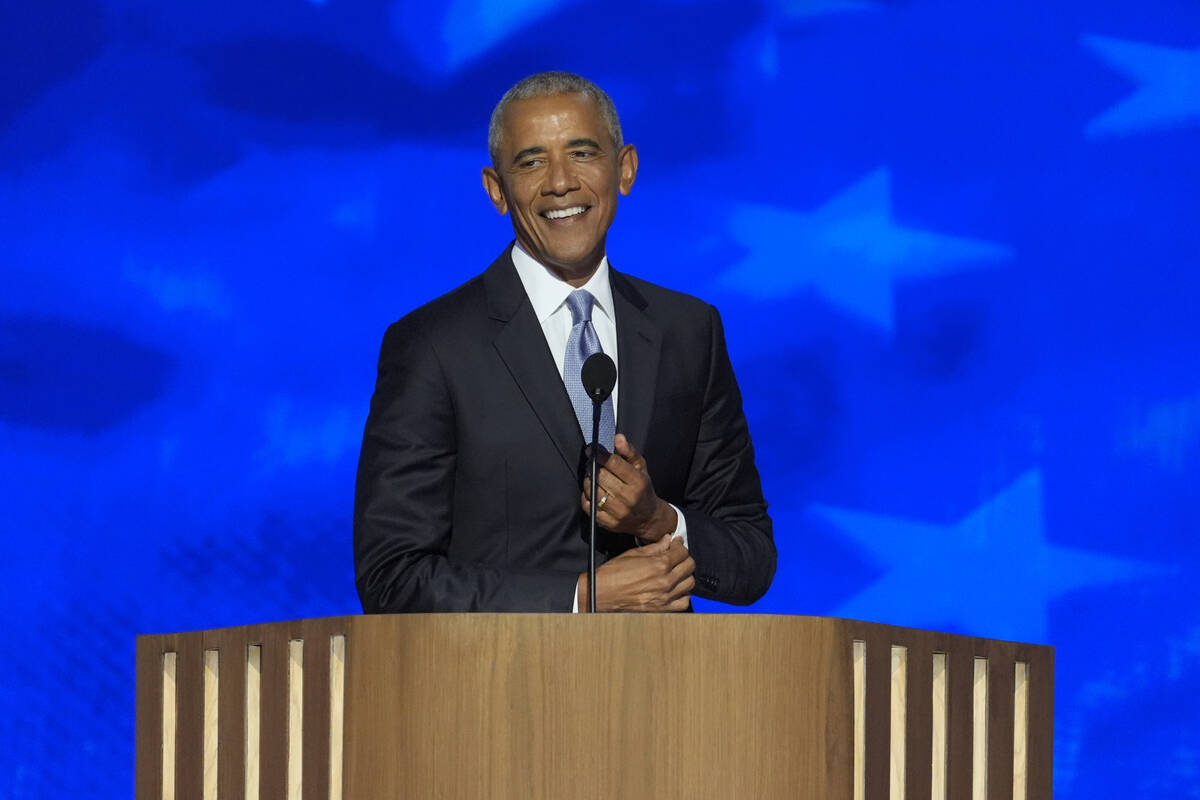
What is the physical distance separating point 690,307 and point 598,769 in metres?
0.96

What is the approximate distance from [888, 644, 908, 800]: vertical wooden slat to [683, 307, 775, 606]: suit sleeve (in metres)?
0.44

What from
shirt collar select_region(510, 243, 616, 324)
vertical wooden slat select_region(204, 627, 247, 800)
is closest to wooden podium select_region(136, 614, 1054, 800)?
vertical wooden slat select_region(204, 627, 247, 800)

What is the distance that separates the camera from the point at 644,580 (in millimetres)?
2400

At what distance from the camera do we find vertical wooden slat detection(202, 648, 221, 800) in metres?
2.41

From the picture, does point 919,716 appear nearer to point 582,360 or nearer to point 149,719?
point 582,360

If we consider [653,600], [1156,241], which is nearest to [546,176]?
[653,600]

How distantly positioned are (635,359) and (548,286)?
16cm

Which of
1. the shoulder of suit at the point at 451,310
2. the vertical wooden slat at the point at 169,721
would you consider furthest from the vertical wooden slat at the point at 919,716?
the vertical wooden slat at the point at 169,721

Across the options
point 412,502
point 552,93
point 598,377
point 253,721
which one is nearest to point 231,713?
point 253,721

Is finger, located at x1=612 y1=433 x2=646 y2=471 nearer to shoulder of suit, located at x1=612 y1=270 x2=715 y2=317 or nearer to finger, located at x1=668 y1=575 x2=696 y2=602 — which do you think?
finger, located at x1=668 y1=575 x2=696 y2=602

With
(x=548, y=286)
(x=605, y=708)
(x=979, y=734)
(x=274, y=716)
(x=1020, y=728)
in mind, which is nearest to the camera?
(x=605, y=708)

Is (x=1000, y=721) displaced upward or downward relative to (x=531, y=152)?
downward

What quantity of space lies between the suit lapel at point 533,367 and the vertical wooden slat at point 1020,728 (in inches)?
24.9

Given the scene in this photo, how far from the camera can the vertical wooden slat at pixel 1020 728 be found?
8.07 ft
